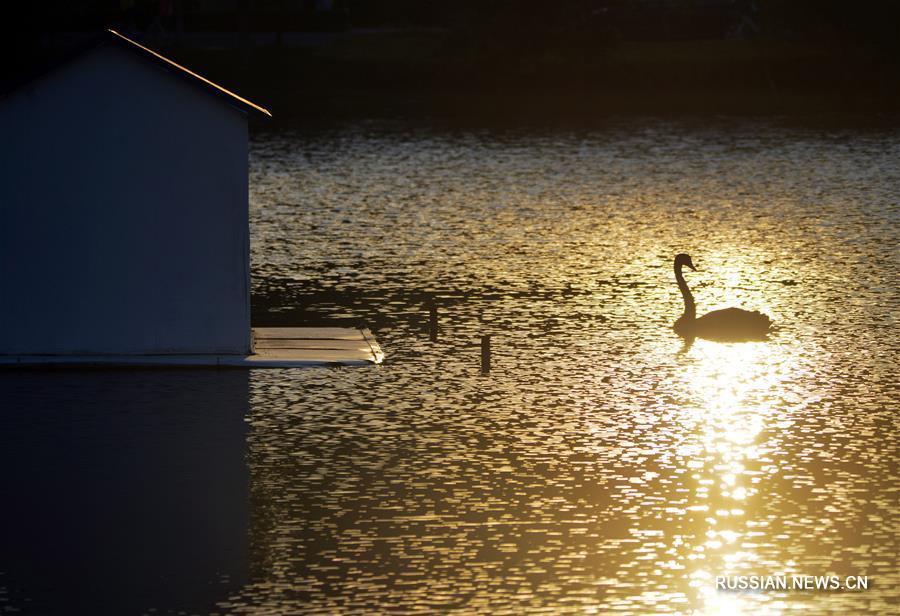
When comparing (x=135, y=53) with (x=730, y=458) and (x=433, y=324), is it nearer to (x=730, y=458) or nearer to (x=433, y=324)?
(x=433, y=324)

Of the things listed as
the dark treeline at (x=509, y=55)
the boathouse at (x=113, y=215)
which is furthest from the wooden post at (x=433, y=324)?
the dark treeline at (x=509, y=55)

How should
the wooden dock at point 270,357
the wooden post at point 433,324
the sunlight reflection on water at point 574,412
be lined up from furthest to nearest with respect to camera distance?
the wooden post at point 433,324 < the wooden dock at point 270,357 < the sunlight reflection on water at point 574,412

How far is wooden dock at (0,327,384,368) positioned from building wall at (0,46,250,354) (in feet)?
0.51

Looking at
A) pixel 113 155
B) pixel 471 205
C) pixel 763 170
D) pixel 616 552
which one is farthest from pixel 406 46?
pixel 616 552

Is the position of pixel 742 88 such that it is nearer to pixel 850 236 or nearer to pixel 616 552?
pixel 850 236

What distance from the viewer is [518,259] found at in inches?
1031

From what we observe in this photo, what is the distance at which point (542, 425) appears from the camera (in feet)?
50.4

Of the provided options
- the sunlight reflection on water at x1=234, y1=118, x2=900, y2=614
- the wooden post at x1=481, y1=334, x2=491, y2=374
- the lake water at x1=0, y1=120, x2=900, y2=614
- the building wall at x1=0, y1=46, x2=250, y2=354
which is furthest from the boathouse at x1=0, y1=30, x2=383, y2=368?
the sunlight reflection on water at x1=234, y1=118, x2=900, y2=614

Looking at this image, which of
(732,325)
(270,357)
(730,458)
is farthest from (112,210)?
(730,458)

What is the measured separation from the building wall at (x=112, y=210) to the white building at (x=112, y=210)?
10mm

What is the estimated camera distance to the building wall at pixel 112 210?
1814 centimetres

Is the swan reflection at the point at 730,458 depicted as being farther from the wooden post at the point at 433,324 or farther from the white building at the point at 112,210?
the white building at the point at 112,210

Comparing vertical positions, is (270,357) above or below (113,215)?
below

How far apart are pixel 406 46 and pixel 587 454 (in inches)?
2361
